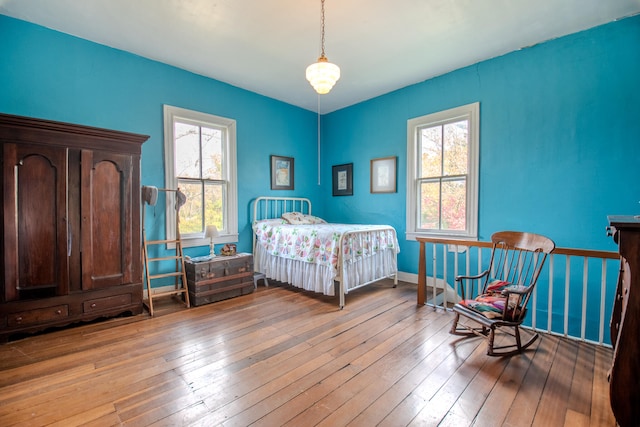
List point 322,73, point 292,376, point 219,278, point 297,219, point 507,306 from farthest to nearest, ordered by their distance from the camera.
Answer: point 297,219, point 219,278, point 322,73, point 507,306, point 292,376

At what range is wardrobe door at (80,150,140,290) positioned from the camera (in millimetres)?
2578

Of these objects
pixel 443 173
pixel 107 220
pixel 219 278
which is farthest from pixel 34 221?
pixel 443 173

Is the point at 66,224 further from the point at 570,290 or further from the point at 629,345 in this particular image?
the point at 570,290

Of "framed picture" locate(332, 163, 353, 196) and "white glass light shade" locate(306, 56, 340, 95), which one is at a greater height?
"white glass light shade" locate(306, 56, 340, 95)

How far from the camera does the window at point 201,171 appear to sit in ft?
11.6

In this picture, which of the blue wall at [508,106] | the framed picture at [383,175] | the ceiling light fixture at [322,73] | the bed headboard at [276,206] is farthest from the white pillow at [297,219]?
the ceiling light fixture at [322,73]

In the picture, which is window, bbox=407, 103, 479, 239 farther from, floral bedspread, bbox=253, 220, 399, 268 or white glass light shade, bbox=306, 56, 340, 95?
white glass light shade, bbox=306, 56, 340, 95

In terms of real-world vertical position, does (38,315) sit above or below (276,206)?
below

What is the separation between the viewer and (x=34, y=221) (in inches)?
93.7

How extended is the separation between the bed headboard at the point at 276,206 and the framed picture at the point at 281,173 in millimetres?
207

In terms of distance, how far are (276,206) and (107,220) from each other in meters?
2.33

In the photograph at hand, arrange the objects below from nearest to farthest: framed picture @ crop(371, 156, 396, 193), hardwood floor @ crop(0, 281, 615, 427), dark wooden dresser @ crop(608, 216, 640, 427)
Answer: dark wooden dresser @ crop(608, 216, 640, 427)
hardwood floor @ crop(0, 281, 615, 427)
framed picture @ crop(371, 156, 396, 193)

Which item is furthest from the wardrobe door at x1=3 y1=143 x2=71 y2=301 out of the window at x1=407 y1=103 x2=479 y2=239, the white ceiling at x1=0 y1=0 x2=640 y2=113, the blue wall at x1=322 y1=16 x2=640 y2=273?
the blue wall at x1=322 y1=16 x2=640 y2=273

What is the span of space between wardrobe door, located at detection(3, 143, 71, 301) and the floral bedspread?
208cm
